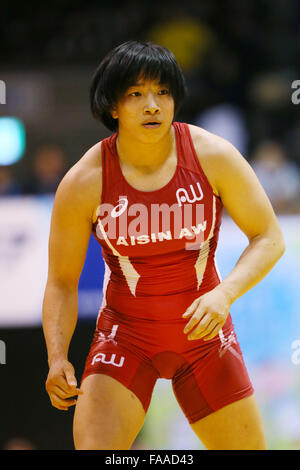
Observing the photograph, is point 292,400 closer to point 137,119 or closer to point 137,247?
point 137,247

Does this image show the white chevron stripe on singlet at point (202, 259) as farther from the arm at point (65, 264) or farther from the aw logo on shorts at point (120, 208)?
the arm at point (65, 264)

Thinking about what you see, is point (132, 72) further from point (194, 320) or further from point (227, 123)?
point (227, 123)

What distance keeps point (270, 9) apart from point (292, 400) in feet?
18.9

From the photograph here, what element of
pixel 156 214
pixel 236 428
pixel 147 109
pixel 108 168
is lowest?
pixel 236 428

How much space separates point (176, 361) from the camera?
3.28 meters

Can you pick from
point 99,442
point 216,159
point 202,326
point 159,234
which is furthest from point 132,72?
point 99,442

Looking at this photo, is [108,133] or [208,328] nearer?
[208,328]

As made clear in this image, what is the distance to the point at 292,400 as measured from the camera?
535 centimetres

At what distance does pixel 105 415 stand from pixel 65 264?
0.70m

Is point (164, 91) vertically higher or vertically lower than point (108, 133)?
higher

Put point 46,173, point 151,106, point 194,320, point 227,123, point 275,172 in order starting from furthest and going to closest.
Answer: point 227,123, point 275,172, point 46,173, point 151,106, point 194,320

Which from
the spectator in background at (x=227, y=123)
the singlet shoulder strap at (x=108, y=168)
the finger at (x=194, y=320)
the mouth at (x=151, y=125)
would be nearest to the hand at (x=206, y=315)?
the finger at (x=194, y=320)

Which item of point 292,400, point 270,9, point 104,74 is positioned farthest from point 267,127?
point 104,74

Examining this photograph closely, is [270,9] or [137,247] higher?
[270,9]
